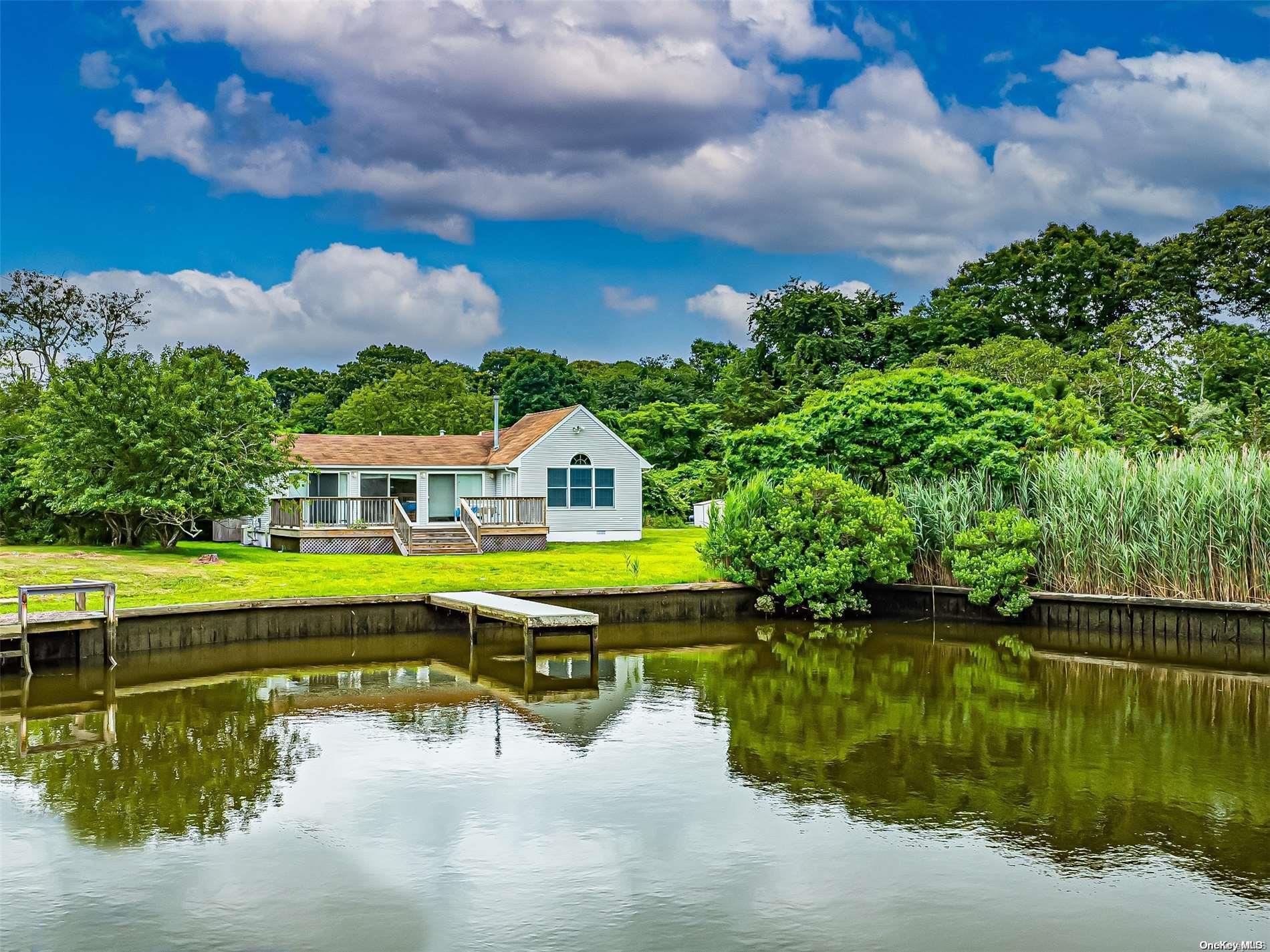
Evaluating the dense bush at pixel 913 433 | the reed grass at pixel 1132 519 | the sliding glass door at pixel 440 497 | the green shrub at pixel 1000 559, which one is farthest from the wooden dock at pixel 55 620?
the sliding glass door at pixel 440 497

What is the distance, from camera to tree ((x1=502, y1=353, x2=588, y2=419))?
192 feet

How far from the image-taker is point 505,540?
1238 inches

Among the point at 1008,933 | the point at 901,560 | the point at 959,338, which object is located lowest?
the point at 1008,933

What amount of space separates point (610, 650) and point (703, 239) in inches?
1080

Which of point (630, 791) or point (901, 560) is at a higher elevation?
point (901, 560)

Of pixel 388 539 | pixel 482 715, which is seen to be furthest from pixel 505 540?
pixel 482 715

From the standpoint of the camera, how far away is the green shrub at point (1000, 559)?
2059cm

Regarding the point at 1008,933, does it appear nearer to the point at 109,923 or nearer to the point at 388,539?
the point at 109,923

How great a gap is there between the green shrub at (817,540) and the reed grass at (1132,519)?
1.07 metres

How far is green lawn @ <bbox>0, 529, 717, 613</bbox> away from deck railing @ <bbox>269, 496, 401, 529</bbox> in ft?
5.49

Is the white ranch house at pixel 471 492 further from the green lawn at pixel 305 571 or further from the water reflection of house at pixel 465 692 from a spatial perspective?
the water reflection of house at pixel 465 692

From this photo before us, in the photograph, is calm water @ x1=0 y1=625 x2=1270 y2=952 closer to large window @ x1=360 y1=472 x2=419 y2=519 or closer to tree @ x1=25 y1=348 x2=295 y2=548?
tree @ x1=25 y1=348 x2=295 y2=548

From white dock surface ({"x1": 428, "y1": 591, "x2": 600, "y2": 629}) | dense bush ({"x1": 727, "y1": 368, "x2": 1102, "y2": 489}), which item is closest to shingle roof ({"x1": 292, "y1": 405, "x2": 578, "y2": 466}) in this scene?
dense bush ({"x1": 727, "y1": 368, "x2": 1102, "y2": 489})

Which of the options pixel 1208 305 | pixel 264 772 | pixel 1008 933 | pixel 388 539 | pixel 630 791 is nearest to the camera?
pixel 1008 933
